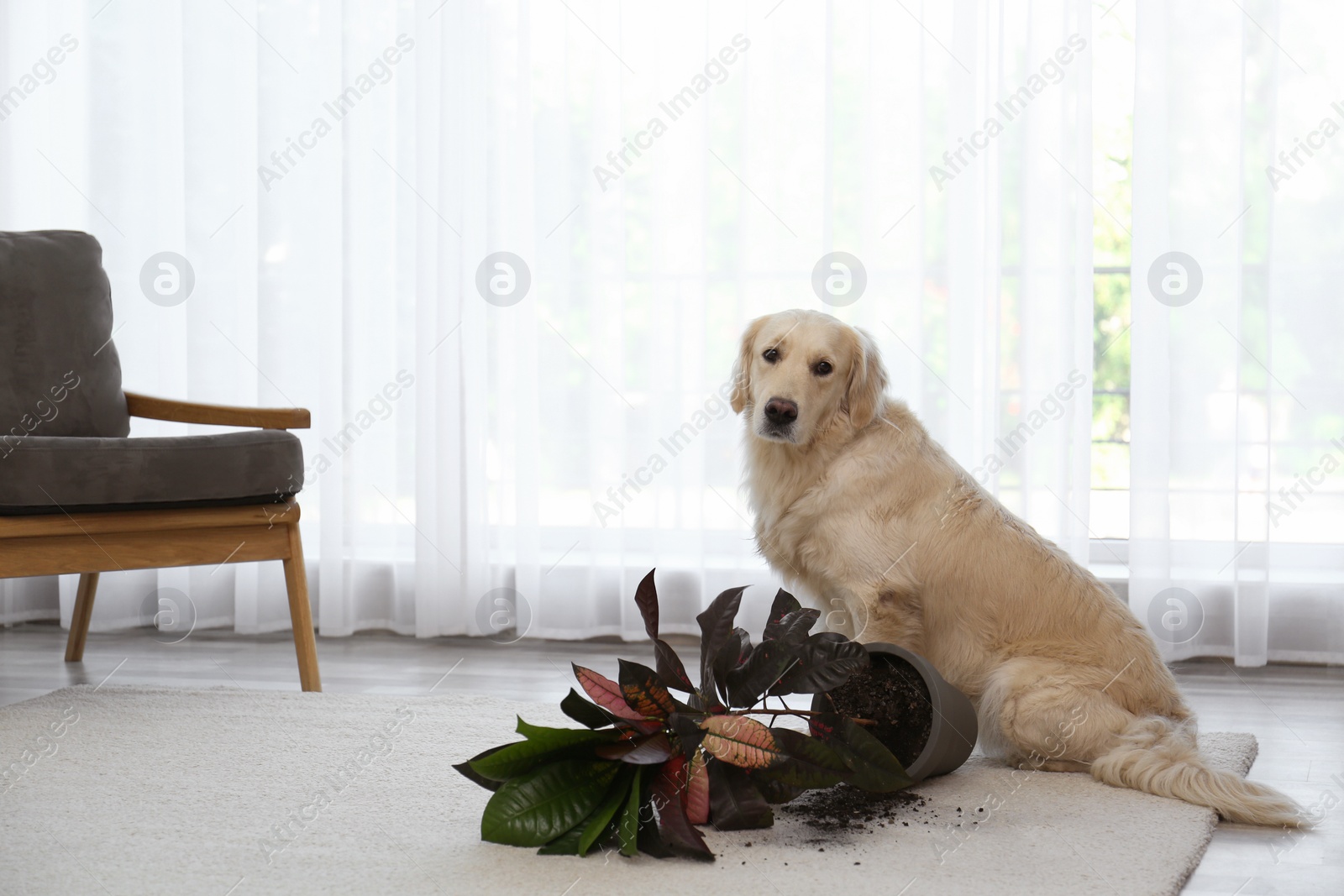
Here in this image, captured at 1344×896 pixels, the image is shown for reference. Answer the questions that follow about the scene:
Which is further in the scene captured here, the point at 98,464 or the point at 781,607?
the point at 98,464

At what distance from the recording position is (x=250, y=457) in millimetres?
2396

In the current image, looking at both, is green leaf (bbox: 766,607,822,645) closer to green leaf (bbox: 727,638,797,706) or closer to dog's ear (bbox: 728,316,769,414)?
green leaf (bbox: 727,638,797,706)

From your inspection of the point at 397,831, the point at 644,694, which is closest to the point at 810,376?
the point at 644,694

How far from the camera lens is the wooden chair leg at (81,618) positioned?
2.80 m

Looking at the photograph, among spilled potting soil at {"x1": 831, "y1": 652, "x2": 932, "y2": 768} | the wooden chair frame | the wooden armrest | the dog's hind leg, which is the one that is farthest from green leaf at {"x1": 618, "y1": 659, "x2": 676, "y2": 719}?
the wooden armrest

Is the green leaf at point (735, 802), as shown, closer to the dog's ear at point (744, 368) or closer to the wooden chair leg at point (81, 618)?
the dog's ear at point (744, 368)

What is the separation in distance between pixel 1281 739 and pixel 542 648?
6.28ft

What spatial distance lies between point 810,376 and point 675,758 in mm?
791

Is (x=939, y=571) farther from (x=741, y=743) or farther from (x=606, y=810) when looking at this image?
(x=606, y=810)

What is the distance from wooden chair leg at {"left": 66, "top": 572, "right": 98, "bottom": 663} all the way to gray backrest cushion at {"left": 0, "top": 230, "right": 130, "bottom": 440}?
0.40 m

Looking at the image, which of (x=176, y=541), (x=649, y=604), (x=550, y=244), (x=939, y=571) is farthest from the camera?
(x=550, y=244)

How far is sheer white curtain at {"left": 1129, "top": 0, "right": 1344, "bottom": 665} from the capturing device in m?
2.90

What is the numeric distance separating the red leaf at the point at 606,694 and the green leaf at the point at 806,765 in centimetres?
22

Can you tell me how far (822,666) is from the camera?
1.68 metres
